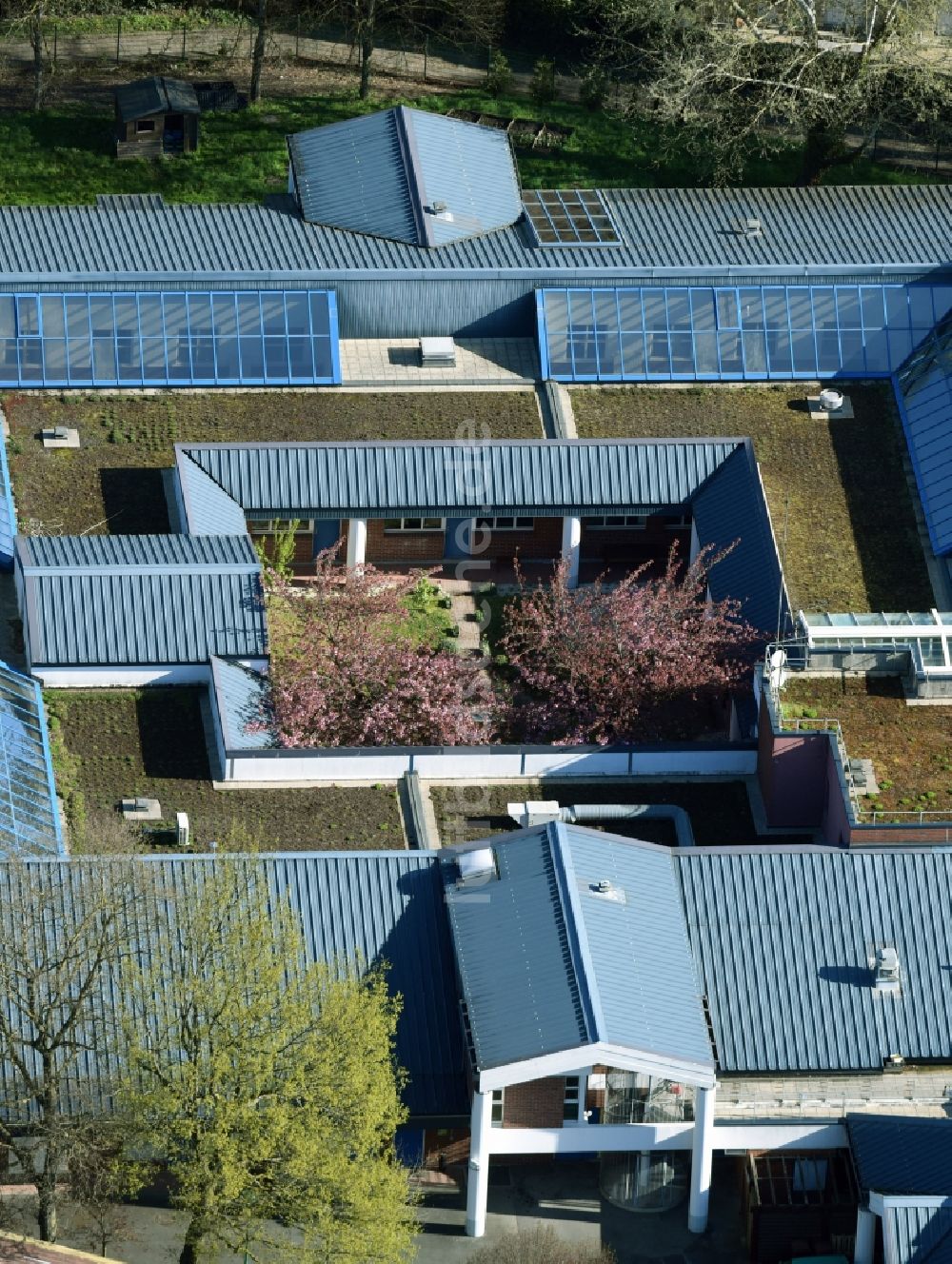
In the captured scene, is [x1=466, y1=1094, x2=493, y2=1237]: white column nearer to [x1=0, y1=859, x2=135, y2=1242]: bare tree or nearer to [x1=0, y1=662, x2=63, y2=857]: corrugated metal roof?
[x1=0, y1=859, x2=135, y2=1242]: bare tree

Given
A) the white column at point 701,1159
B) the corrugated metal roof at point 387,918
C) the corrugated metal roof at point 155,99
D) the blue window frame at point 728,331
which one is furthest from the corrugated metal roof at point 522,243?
the white column at point 701,1159

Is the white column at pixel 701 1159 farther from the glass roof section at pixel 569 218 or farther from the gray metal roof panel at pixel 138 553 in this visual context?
A: the glass roof section at pixel 569 218

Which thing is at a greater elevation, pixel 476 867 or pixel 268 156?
pixel 268 156

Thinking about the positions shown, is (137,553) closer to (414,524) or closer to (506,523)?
(414,524)

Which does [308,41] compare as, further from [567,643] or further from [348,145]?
[567,643]

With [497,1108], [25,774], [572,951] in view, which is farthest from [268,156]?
[497,1108]

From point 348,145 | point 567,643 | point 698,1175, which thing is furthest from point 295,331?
point 698,1175

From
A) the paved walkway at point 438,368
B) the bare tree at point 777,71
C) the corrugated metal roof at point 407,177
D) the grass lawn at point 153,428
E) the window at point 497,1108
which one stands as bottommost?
the window at point 497,1108

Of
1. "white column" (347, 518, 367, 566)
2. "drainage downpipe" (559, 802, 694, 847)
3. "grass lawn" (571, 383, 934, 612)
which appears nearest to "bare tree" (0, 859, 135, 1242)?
"drainage downpipe" (559, 802, 694, 847)
